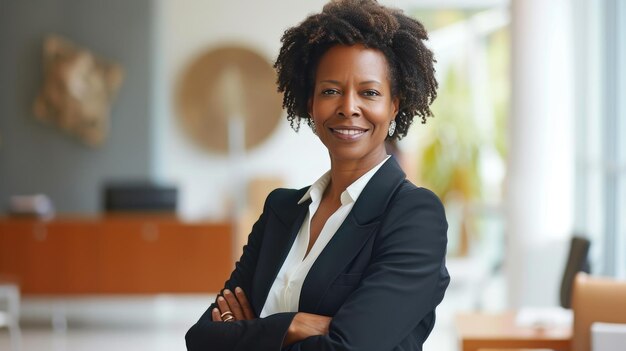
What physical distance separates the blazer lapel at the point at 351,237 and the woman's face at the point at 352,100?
0.27ft

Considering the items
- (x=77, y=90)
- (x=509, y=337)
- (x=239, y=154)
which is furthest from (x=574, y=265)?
(x=77, y=90)

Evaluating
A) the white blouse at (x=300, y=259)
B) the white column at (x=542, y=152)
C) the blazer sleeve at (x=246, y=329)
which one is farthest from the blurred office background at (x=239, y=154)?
the white blouse at (x=300, y=259)

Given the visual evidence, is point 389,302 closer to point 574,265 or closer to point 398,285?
point 398,285

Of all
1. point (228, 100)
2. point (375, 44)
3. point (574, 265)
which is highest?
point (228, 100)

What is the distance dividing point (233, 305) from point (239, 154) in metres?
8.30

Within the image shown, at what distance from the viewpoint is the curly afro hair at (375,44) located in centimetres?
237

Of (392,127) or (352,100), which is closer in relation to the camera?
(352,100)

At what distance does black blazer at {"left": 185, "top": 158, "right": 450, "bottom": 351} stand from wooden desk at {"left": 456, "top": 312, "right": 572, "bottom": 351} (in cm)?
209

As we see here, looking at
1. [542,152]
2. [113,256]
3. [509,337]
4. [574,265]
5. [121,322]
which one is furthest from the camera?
[121,322]

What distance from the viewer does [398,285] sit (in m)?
2.28

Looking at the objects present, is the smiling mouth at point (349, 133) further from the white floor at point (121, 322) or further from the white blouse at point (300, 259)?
the white floor at point (121, 322)

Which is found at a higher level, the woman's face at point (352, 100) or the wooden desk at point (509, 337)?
the woman's face at point (352, 100)

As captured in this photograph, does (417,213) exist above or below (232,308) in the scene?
above

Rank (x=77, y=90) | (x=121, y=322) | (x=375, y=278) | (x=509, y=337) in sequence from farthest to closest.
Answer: (x=77, y=90), (x=121, y=322), (x=509, y=337), (x=375, y=278)
